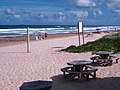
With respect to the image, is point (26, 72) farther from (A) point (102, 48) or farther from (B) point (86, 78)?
(A) point (102, 48)

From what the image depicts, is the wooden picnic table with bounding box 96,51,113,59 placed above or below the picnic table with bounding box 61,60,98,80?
above

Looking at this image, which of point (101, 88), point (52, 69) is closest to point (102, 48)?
point (52, 69)

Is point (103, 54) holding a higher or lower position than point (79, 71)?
higher

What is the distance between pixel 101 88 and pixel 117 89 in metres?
0.47

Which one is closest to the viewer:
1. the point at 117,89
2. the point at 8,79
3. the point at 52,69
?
the point at 117,89

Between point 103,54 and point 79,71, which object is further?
point 103,54

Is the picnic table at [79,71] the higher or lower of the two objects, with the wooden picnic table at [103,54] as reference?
lower

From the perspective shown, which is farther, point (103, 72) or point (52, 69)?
point (52, 69)

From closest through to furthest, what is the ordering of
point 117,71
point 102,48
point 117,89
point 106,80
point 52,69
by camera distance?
point 117,89, point 106,80, point 117,71, point 52,69, point 102,48

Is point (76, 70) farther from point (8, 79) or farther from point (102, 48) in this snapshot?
point (102, 48)

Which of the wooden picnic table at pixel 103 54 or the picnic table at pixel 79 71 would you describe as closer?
the picnic table at pixel 79 71

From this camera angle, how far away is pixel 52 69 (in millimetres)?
11969

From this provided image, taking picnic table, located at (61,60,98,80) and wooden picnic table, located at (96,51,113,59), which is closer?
picnic table, located at (61,60,98,80)

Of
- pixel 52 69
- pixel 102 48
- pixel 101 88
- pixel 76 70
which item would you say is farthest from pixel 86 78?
pixel 102 48
